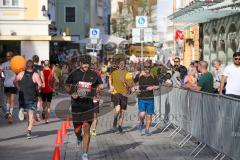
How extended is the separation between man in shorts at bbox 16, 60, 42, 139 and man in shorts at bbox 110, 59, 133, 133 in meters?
1.87

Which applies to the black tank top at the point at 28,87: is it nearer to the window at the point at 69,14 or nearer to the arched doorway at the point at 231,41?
the arched doorway at the point at 231,41

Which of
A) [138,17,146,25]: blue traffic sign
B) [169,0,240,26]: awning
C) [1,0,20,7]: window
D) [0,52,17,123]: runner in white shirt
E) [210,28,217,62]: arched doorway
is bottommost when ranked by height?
[0,52,17,123]: runner in white shirt

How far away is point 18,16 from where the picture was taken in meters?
44.7

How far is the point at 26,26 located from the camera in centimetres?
4434

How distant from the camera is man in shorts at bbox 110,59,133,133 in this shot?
16484 millimetres

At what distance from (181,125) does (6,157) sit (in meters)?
4.38

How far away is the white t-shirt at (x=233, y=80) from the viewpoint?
44.0 ft

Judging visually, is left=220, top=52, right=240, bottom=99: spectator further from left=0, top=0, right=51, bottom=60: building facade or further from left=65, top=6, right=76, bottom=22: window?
left=65, top=6, right=76, bottom=22: window

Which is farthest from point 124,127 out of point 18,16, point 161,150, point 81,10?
point 81,10

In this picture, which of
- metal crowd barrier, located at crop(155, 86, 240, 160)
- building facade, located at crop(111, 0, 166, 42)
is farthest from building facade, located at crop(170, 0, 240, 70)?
building facade, located at crop(111, 0, 166, 42)

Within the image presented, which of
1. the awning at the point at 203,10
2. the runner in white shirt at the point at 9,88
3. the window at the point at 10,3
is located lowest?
the runner in white shirt at the point at 9,88

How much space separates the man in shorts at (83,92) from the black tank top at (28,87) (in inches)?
153

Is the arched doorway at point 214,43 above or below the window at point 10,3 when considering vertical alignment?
below

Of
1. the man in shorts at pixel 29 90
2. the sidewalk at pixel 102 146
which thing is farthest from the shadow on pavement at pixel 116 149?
the man in shorts at pixel 29 90
